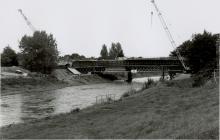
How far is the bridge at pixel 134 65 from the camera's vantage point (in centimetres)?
14855

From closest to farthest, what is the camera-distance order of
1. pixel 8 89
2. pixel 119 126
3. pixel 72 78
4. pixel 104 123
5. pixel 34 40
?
1. pixel 119 126
2. pixel 104 123
3. pixel 8 89
4. pixel 34 40
5. pixel 72 78

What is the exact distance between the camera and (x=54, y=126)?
1303 inches

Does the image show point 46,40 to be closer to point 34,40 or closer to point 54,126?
point 34,40

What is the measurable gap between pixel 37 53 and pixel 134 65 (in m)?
45.7

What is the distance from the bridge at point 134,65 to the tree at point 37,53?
1375 inches

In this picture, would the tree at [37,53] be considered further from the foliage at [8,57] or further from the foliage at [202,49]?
the foliage at [202,49]

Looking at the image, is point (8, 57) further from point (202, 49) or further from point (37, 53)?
point (202, 49)

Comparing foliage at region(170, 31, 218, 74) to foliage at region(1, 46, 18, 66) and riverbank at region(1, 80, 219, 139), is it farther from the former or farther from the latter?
foliage at region(1, 46, 18, 66)

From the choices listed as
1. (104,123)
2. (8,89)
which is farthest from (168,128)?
(8,89)

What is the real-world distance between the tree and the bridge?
3492 cm

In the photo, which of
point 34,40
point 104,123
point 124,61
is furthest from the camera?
point 124,61

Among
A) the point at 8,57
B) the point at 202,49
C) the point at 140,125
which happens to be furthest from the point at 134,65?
the point at 140,125

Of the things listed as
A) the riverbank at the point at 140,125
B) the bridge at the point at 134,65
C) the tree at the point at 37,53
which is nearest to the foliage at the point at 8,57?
the bridge at the point at 134,65

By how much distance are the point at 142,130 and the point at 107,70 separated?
438ft
